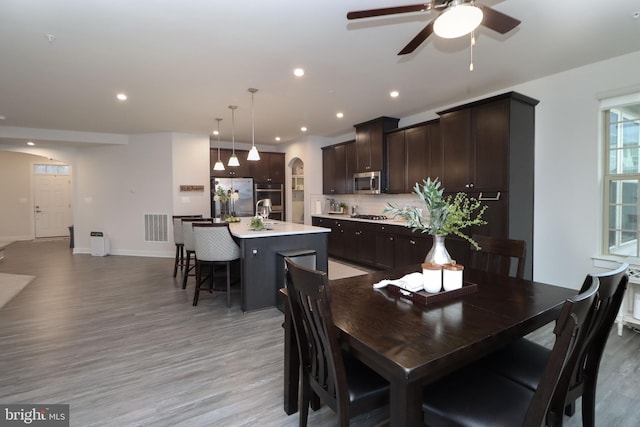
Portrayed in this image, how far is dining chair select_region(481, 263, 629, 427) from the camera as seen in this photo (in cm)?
125

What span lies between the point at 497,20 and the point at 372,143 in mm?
3928

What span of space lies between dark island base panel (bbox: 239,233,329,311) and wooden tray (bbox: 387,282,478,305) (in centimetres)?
203

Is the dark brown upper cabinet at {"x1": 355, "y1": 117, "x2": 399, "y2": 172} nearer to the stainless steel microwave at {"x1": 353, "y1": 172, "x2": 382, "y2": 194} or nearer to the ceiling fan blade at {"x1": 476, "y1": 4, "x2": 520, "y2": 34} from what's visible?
the stainless steel microwave at {"x1": 353, "y1": 172, "x2": 382, "y2": 194}

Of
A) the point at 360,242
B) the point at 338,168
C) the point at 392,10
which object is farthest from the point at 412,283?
the point at 338,168

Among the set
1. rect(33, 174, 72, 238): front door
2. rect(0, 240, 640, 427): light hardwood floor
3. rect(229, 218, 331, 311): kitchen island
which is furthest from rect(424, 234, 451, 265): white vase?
rect(33, 174, 72, 238): front door

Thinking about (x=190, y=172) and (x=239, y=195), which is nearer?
(x=190, y=172)

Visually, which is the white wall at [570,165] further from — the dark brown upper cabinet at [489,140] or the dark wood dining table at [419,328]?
the dark wood dining table at [419,328]

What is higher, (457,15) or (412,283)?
(457,15)

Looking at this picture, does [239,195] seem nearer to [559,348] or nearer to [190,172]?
[190,172]

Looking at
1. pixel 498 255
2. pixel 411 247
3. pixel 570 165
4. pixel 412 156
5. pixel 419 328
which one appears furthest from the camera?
pixel 412 156

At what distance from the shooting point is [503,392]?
130cm

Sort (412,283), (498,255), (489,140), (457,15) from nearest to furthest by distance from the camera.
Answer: (457,15)
(412,283)
(498,255)
(489,140)

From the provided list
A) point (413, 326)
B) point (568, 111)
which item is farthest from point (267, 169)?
point (413, 326)
